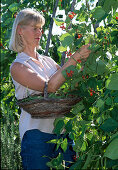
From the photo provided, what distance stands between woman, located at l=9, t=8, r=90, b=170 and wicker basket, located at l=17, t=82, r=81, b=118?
10cm

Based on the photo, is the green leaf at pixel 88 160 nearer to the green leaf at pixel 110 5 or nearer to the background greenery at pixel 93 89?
the background greenery at pixel 93 89

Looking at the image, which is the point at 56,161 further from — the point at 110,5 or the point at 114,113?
the point at 110,5

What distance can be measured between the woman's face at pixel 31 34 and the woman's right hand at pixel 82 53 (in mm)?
471

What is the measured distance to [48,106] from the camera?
1.91m

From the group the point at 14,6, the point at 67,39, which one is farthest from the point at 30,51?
the point at 14,6

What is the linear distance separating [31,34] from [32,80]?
0.40 m

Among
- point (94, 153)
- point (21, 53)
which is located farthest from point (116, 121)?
point (21, 53)

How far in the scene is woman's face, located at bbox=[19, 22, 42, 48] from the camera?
2.28 meters

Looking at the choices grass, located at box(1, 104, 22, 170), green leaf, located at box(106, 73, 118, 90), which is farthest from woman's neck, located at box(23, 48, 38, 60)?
grass, located at box(1, 104, 22, 170)

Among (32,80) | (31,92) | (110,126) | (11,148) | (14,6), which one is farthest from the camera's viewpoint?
(11,148)

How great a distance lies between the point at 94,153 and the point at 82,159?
0.07 metres

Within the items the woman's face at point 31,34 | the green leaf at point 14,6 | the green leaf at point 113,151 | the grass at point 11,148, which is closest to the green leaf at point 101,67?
the green leaf at point 113,151

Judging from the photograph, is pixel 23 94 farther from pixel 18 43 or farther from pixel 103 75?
pixel 103 75

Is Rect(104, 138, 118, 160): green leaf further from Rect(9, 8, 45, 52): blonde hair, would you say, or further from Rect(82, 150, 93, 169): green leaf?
Rect(9, 8, 45, 52): blonde hair
